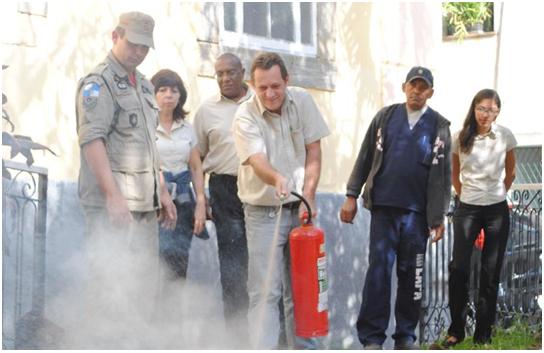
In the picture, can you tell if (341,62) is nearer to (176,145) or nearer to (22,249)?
(176,145)

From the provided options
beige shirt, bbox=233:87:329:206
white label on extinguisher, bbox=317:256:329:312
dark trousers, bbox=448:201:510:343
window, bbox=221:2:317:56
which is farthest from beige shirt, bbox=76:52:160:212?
dark trousers, bbox=448:201:510:343

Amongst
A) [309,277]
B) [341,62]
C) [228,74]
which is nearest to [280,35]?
[341,62]

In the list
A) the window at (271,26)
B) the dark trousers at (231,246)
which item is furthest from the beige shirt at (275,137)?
the window at (271,26)

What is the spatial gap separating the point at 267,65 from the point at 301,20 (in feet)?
5.63

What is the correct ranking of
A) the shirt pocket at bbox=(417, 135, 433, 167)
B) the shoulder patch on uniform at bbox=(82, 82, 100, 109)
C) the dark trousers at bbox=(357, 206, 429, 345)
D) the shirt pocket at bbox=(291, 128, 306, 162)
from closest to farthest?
the shoulder patch on uniform at bbox=(82, 82, 100, 109)
the shirt pocket at bbox=(291, 128, 306, 162)
the dark trousers at bbox=(357, 206, 429, 345)
the shirt pocket at bbox=(417, 135, 433, 167)

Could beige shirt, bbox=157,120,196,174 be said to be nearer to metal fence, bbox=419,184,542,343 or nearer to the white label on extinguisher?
the white label on extinguisher

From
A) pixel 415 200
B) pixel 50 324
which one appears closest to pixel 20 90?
pixel 50 324

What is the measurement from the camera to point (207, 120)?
22.6 feet

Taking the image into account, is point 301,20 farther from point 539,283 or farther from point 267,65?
point 539,283

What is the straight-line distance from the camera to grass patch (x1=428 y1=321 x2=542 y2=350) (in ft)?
25.1

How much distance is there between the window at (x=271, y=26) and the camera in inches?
293

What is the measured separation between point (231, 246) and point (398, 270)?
1.04 metres

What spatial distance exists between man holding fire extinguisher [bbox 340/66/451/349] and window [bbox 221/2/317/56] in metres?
1.15

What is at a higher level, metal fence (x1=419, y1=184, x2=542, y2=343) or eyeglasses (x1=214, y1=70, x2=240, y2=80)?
eyeglasses (x1=214, y1=70, x2=240, y2=80)
